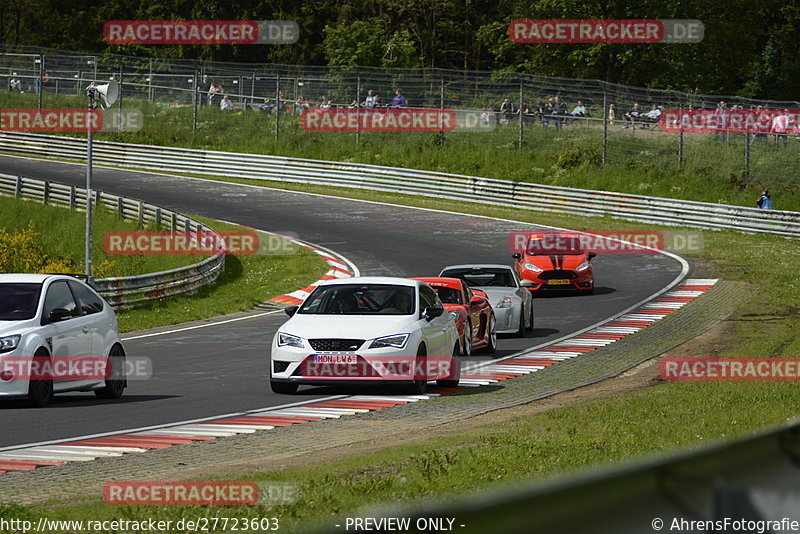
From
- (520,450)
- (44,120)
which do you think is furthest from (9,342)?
(44,120)

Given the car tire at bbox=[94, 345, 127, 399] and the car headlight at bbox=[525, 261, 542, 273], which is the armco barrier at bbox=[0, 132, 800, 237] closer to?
the car headlight at bbox=[525, 261, 542, 273]

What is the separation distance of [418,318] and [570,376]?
9.65ft

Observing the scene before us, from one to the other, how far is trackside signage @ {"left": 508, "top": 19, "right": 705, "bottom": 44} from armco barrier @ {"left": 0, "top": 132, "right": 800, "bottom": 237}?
17252mm

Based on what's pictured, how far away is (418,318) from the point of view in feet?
50.6

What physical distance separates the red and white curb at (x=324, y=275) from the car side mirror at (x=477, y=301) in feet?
27.3

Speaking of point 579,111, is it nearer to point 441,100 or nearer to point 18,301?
point 441,100

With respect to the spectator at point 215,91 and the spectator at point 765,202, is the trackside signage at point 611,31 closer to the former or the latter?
the spectator at point 215,91

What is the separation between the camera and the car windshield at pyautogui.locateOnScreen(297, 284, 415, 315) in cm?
1564

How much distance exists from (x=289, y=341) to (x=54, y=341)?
2.78 meters

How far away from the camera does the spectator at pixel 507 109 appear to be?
161ft

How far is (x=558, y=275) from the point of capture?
29.0 metres

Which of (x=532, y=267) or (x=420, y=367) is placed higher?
Result: (x=420, y=367)

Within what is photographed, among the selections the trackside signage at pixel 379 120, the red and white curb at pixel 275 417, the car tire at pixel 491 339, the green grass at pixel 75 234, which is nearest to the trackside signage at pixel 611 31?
the trackside signage at pixel 379 120

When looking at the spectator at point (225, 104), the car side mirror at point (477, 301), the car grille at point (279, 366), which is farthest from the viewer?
the spectator at point (225, 104)
